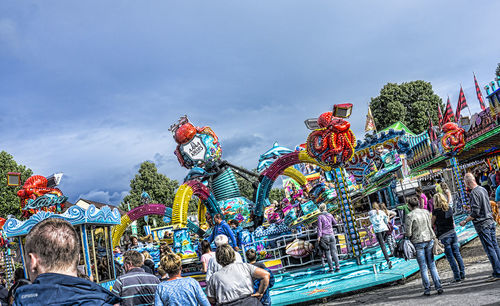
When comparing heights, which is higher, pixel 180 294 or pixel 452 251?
pixel 180 294

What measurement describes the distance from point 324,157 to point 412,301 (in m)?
4.96

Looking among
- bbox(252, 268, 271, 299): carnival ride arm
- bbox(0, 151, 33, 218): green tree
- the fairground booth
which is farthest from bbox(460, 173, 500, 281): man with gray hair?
bbox(0, 151, 33, 218): green tree

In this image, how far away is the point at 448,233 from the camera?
21.9ft

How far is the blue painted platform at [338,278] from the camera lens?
7809mm

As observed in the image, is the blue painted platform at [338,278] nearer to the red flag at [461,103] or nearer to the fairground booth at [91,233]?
the fairground booth at [91,233]

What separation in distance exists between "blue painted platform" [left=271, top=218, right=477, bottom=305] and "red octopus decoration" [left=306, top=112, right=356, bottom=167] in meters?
2.67

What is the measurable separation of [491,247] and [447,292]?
98 centimetres

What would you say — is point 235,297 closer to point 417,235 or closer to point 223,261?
point 223,261

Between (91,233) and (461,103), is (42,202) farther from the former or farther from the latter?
(461,103)

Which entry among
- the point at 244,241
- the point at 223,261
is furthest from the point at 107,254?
the point at 223,261

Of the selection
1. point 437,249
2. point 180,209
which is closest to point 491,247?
point 437,249

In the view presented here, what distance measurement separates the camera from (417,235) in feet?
20.8

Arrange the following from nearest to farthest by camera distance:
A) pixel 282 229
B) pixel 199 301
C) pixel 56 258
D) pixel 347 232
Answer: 1. pixel 56 258
2. pixel 199 301
3. pixel 347 232
4. pixel 282 229

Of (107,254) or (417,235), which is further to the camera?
(107,254)
